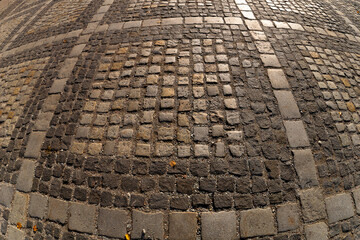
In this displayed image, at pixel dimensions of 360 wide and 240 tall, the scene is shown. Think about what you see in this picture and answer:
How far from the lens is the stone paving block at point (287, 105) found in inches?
133

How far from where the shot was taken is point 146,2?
5.73m

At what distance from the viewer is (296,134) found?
10.5 ft

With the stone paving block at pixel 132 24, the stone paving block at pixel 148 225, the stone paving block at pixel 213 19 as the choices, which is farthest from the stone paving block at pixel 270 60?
the stone paving block at pixel 148 225

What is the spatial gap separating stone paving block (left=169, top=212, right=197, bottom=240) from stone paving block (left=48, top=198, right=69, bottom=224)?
154cm

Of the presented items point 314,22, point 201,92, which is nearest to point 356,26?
point 314,22

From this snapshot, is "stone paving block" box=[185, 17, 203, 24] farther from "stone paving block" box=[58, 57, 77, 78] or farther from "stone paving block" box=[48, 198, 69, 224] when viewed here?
"stone paving block" box=[48, 198, 69, 224]

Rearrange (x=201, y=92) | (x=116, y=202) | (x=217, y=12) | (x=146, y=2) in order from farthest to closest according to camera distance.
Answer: (x=146, y=2)
(x=217, y=12)
(x=201, y=92)
(x=116, y=202)

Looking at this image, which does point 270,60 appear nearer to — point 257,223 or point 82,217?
point 257,223

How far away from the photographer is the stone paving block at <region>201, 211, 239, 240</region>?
2549 mm

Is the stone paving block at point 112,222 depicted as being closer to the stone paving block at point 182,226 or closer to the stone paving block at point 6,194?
the stone paving block at point 182,226

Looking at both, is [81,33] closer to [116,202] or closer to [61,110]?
[61,110]

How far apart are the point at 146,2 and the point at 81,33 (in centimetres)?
201

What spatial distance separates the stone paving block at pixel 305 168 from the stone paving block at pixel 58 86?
4.42 m

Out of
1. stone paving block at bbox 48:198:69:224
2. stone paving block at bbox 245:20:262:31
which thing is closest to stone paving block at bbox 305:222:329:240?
stone paving block at bbox 48:198:69:224
